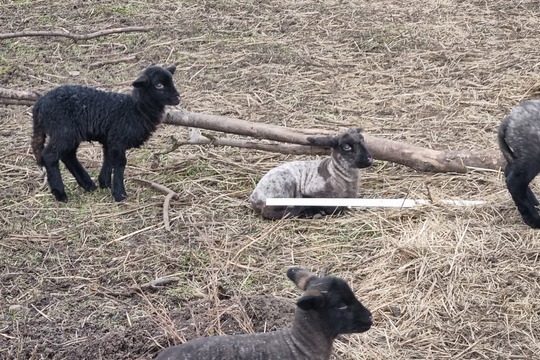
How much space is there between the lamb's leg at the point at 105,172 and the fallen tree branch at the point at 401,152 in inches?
44.9

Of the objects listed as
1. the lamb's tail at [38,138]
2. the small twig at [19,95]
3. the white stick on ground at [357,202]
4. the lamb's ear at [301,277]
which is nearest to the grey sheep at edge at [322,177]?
the white stick on ground at [357,202]

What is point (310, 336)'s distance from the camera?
5609 mm

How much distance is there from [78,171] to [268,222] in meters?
2.07

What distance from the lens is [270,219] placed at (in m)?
8.57

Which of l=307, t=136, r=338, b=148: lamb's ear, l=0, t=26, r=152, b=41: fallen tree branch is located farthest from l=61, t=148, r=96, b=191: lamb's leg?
l=0, t=26, r=152, b=41: fallen tree branch

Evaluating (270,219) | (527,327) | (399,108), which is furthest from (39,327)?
(399,108)

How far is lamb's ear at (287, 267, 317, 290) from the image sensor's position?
5730 mm

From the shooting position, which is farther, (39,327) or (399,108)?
(399,108)

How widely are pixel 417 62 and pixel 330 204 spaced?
4.36 m

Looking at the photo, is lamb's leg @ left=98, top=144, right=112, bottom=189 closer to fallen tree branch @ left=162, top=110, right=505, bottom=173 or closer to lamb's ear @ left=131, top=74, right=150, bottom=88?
lamb's ear @ left=131, top=74, right=150, bottom=88

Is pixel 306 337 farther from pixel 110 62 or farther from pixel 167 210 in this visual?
pixel 110 62

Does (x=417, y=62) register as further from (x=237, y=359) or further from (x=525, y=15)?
(x=237, y=359)

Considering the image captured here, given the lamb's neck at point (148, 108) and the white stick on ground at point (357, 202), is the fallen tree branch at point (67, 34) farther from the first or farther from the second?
the white stick on ground at point (357, 202)

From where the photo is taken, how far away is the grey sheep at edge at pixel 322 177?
28.5 feet
